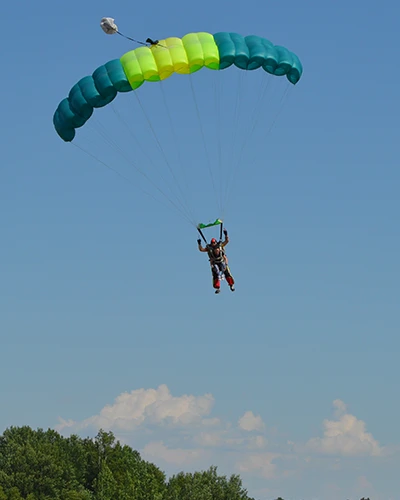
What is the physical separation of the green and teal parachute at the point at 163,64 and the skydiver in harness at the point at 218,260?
5.00 metres

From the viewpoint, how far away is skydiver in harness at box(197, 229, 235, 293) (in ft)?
114

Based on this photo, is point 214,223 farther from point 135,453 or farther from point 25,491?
point 135,453

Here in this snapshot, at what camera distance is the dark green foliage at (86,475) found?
2729 inches

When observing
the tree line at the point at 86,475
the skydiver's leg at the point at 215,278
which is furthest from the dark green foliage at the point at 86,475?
the skydiver's leg at the point at 215,278

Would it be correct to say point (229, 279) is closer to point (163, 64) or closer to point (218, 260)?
point (218, 260)

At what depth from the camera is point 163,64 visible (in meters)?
33.9

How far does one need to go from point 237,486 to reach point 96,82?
4230 centimetres

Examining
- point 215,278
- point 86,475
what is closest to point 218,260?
point 215,278

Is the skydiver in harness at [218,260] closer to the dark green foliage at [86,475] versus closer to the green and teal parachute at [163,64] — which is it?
the green and teal parachute at [163,64]

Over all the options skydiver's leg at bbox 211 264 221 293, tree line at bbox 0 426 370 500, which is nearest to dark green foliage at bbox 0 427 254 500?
tree line at bbox 0 426 370 500

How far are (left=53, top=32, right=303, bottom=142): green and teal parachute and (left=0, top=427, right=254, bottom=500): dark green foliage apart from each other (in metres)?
37.7

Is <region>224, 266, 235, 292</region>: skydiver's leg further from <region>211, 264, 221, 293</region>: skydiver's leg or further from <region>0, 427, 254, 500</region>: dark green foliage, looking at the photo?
<region>0, 427, 254, 500</region>: dark green foliage

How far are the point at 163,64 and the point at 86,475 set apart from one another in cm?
4539

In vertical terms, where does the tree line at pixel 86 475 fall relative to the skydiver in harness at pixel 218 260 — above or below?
above
